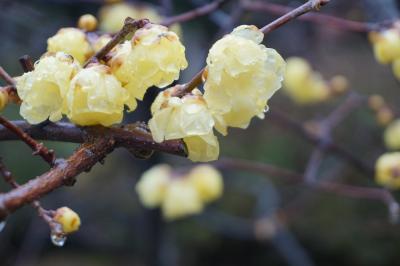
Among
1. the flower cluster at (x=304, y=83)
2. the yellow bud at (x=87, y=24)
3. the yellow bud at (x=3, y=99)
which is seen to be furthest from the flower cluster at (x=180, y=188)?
the yellow bud at (x=3, y=99)

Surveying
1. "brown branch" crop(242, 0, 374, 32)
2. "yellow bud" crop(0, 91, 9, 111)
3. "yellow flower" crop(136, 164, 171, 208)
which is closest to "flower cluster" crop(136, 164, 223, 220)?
"yellow flower" crop(136, 164, 171, 208)

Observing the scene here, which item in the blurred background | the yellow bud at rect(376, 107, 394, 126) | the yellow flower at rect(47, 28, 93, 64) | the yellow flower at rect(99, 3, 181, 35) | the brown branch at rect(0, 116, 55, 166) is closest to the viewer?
the brown branch at rect(0, 116, 55, 166)

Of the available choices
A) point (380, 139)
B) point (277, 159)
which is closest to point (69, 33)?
point (380, 139)

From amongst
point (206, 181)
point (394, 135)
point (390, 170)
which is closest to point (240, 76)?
point (390, 170)

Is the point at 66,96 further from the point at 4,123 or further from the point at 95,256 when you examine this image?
the point at 95,256

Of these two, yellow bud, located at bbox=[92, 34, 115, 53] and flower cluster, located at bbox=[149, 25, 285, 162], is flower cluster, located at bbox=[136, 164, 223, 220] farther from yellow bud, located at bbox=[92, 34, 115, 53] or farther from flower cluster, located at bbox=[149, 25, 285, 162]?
flower cluster, located at bbox=[149, 25, 285, 162]
